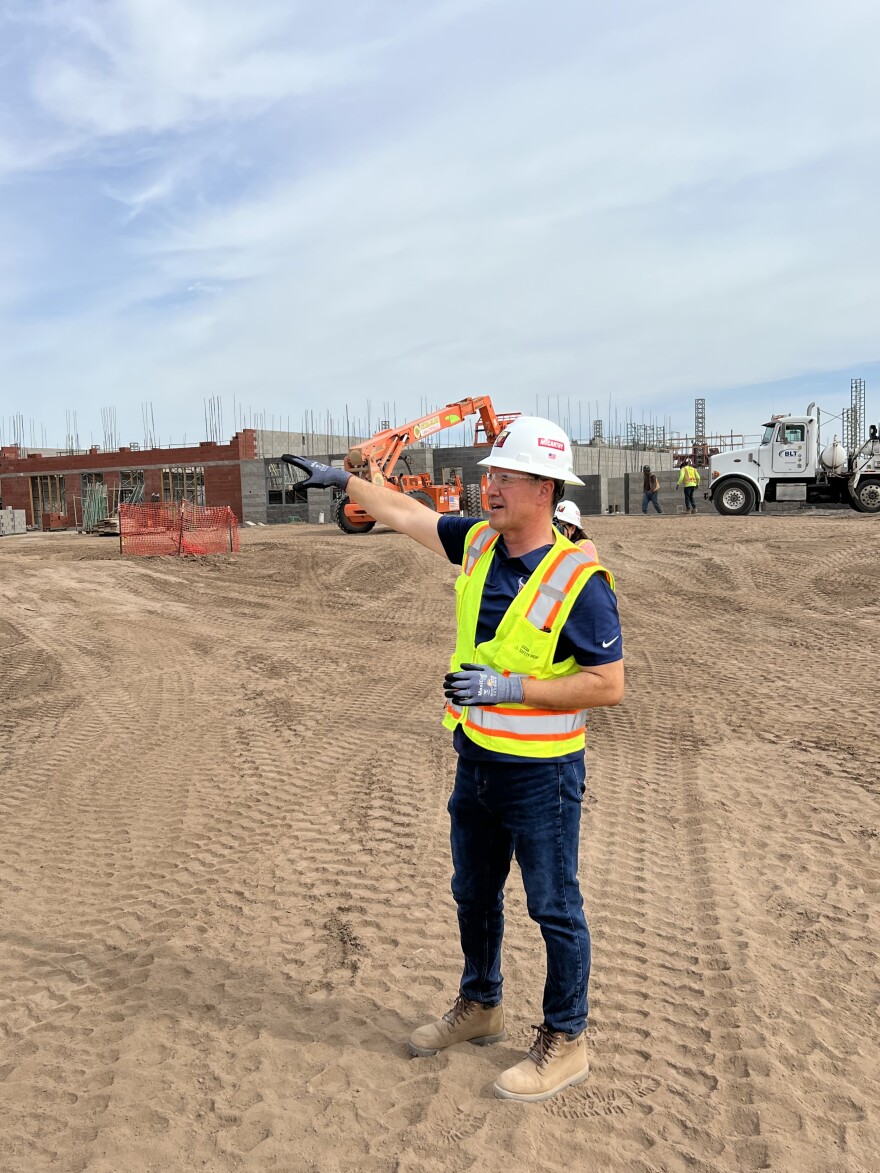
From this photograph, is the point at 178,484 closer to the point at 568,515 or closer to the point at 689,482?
the point at 689,482

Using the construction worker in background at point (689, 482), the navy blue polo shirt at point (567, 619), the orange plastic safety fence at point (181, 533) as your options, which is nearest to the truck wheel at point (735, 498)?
the construction worker in background at point (689, 482)

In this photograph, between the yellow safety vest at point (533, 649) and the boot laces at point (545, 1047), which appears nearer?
the yellow safety vest at point (533, 649)

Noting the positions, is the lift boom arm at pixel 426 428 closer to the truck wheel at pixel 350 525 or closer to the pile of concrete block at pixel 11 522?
the truck wheel at pixel 350 525

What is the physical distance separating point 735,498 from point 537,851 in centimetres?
2264

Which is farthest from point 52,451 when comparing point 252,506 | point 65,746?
point 65,746

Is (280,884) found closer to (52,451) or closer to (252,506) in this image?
(252,506)

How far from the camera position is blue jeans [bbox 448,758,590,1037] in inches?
110

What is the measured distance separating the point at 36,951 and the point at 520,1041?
2373 millimetres

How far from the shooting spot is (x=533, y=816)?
279cm

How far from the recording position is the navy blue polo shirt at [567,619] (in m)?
2.68

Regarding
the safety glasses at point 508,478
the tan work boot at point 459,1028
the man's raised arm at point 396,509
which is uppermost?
the safety glasses at point 508,478

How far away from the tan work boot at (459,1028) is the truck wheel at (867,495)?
22600 millimetres

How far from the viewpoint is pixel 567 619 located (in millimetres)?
2678

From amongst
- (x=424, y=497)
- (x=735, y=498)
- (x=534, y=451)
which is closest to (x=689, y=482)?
(x=735, y=498)
